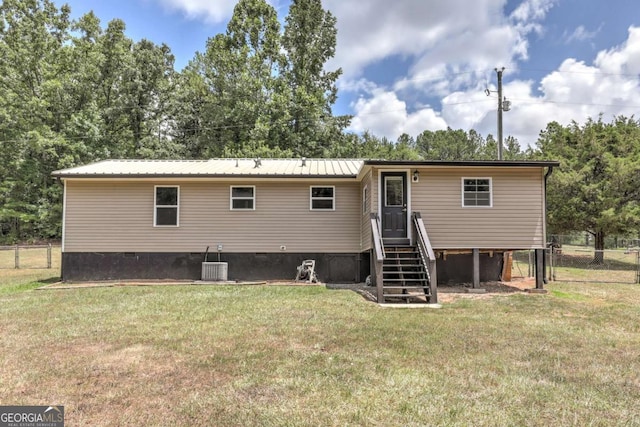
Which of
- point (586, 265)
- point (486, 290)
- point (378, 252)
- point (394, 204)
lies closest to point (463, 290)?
point (486, 290)

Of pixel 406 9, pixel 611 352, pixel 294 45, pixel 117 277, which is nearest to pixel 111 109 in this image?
pixel 294 45

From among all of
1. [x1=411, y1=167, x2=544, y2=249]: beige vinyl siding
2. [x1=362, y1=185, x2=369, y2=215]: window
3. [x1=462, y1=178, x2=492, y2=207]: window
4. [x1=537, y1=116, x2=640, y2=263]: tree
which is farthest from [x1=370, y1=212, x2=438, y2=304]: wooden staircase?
[x1=537, y1=116, x2=640, y2=263]: tree

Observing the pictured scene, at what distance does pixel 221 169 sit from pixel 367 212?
468 centimetres

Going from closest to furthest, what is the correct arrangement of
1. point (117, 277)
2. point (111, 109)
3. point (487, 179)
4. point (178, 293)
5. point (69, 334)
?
point (69, 334)
point (178, 293)
point (487, 179)
point (117, 277)
point (111, 109)

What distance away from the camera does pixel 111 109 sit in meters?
26.4

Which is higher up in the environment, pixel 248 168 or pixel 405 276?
pixel 248 168

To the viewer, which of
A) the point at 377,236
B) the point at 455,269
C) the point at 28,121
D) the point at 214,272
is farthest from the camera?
the point at 28,121

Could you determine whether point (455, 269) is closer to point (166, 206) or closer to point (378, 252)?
point (378, 252)

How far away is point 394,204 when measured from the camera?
10203 mm

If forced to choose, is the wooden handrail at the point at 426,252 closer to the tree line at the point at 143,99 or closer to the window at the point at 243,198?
the window at the point at 243,198

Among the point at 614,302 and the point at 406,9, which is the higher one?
the point at 406,9

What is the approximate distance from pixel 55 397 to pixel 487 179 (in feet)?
31.7

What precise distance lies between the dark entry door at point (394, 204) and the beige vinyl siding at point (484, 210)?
30 cm

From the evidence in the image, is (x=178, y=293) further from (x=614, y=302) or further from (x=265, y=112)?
(x=265, y=112)
